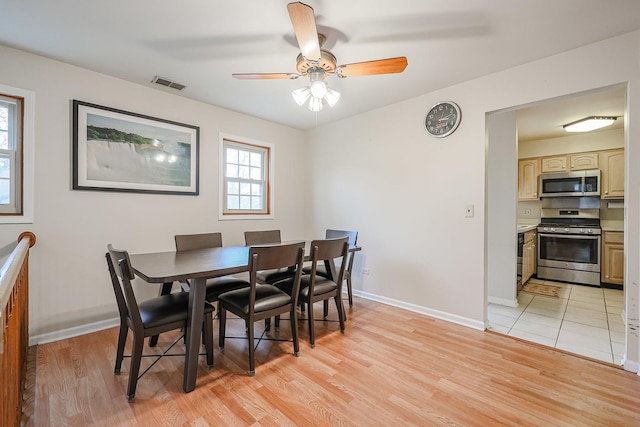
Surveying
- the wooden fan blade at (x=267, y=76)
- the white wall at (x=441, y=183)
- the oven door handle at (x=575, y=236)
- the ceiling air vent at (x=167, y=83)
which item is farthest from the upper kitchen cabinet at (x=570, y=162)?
the ceiling air vent at (x=167, y=83)

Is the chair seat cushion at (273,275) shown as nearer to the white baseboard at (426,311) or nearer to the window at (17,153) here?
the white baseboard at (426,311)

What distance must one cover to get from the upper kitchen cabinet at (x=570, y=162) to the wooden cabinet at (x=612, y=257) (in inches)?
43.2

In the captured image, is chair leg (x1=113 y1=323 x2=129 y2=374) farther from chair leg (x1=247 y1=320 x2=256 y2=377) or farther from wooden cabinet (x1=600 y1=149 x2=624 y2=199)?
wooden cabinet (x1=600 y1=149 x2=624 y2=199)

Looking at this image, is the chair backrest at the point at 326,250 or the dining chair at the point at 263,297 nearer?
the dining chair at the point at 263,297

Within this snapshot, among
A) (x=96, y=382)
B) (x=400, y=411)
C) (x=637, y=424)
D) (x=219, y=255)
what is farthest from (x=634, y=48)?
(x=96, y=382)

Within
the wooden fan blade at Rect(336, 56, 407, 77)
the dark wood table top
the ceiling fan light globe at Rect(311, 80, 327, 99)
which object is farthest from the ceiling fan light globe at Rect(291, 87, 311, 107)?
the dark wood table top

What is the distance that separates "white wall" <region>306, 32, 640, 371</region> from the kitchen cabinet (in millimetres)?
2134

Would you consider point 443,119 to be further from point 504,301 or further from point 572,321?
point 572,321

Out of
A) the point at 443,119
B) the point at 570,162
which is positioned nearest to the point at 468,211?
the point at 443,119

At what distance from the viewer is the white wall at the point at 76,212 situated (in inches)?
92.0

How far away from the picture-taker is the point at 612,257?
13.3 feet

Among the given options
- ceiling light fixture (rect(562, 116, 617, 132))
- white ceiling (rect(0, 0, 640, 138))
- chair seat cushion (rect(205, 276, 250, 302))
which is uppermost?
white ceiling (rect(0, 0, 640, 138))

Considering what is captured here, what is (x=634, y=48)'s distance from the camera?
6.53ft

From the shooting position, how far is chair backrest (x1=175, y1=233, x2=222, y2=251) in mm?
2689
